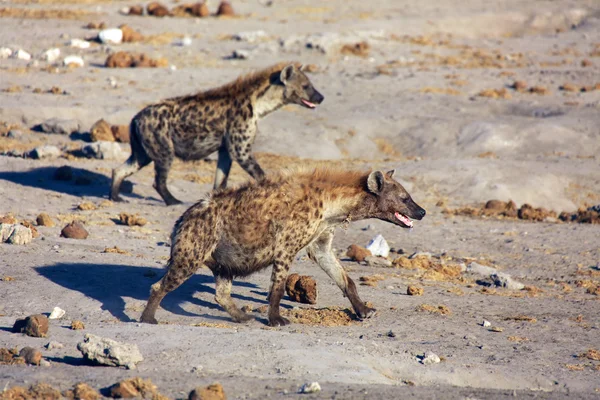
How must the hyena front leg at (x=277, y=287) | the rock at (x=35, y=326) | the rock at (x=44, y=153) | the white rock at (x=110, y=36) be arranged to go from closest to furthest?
the rock at (x=35, y=326)
the hyena front leg at (x=277, y=287)
the rock at (x=44, y=153)
the white rock at (x=110, y=36)

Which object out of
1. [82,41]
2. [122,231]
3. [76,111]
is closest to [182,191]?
[122,231]

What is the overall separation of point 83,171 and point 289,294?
459 centimetres

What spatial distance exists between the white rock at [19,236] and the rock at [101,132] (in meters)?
4.52

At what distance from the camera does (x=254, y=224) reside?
686cm

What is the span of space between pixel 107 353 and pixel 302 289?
242cm

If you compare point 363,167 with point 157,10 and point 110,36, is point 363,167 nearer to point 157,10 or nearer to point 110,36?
point 110,36

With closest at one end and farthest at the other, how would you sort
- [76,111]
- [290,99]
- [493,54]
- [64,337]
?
1. [64,337]
2. [290,99]
3. [76,111]
4. [493,54]

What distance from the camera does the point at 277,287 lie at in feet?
22.5

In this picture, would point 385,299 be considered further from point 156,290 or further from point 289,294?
point 156,290

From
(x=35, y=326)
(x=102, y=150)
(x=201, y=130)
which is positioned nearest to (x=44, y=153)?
(x=102, y=150)

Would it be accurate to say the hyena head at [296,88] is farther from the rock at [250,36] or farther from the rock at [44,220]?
the rock at [250,36]

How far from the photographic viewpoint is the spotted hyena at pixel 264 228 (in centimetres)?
676

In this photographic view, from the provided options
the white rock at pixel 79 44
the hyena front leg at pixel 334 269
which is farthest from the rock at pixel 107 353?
the white rock at pixel 79 44

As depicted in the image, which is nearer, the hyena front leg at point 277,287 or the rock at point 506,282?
the hyena front leg at point 277,287
